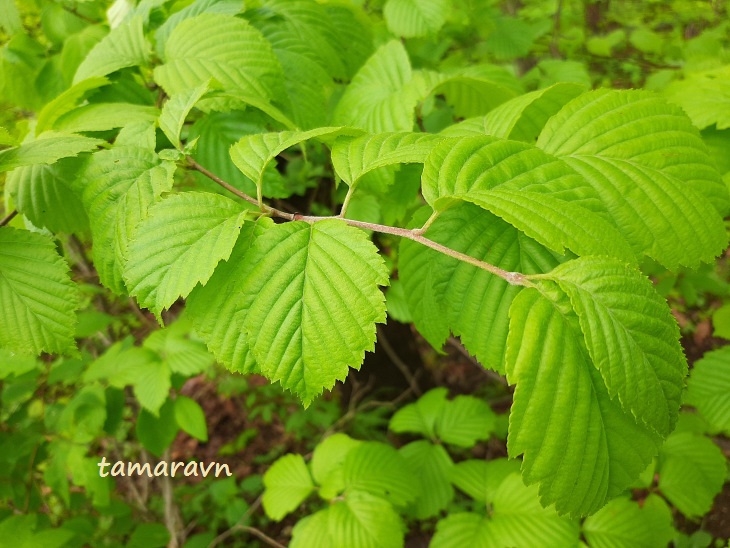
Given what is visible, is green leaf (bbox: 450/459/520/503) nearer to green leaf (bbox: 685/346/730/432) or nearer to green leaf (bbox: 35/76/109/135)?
green leaf (bbox: 685/346/730/432)

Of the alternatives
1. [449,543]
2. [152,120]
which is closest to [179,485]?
[449,543]

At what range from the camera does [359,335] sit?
702 mm

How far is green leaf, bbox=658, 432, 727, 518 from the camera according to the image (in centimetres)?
189

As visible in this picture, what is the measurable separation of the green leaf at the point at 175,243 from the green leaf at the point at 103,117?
14.2 inches

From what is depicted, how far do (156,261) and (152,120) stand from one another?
0.44m

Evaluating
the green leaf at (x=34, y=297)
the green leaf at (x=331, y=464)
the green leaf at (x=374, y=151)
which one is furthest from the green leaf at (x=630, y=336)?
the green leaf at (x=331, y=464)

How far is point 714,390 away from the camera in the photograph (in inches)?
63.5

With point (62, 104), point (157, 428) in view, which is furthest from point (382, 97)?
point (157, 428)

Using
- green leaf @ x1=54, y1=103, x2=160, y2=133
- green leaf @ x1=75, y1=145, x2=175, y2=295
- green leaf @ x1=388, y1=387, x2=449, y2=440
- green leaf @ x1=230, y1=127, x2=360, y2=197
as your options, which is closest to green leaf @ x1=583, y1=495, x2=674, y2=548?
green leaf @ x1=388, y1=387, x2=449, y2=440

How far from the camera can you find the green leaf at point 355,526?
161 cm

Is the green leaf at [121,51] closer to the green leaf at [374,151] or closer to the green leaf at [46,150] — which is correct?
the green leaf at [46,150]

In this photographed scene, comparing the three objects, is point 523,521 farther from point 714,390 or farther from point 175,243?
point 175,243

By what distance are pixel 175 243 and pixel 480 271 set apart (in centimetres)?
52

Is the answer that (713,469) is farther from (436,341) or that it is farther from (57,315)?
(57,315)
